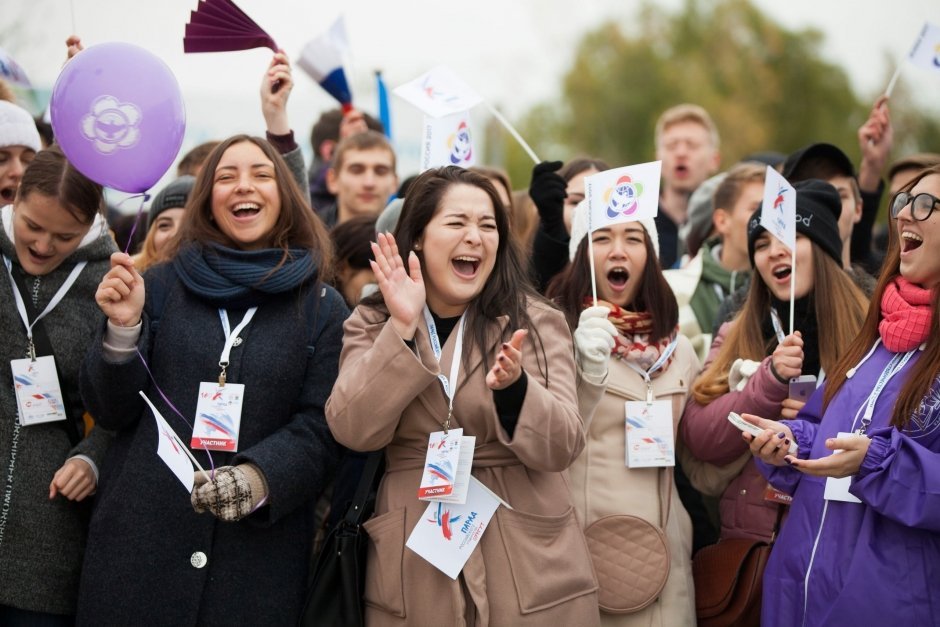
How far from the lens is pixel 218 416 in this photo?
13.0 feet

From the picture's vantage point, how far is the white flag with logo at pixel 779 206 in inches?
169

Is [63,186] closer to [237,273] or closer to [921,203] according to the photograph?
[237,273]

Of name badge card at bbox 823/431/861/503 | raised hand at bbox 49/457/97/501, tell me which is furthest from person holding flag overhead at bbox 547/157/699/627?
raised hand at bbox 49/457/97/501

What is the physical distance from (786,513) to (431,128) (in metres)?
2.50

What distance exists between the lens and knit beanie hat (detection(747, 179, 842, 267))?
4.55m

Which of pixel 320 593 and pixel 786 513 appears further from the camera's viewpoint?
pixel 786 513

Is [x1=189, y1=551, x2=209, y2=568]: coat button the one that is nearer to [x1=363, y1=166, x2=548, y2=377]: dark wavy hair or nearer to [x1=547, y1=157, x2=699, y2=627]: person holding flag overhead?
[x1=363, y1=166, x2=548, y2=377]: dark wavy hair

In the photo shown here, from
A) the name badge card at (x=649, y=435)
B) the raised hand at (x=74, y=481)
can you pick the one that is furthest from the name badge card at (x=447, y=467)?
the raised hand at (x=74, y=481)

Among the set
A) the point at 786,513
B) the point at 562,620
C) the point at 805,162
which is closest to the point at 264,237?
the point at 562,620

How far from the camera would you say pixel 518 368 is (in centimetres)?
346

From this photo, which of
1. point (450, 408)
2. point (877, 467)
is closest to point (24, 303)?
point (450, 408)

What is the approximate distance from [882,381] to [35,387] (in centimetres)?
323

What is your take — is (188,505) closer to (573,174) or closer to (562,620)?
(562,620)

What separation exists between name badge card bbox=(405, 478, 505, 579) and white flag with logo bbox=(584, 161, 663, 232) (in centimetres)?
131
